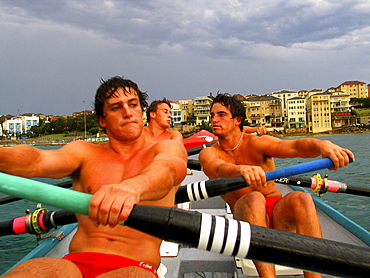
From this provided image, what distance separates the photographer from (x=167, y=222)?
4.21ft

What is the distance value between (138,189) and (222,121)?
238cm

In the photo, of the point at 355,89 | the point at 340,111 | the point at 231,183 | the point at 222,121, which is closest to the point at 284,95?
the point at 340,111

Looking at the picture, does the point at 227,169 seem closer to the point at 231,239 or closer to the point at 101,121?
the point at 101,121

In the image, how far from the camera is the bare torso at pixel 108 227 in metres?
1.85

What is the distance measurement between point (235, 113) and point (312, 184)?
1536 millimetres

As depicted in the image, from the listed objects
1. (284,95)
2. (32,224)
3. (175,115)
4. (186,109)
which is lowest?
(32,224)

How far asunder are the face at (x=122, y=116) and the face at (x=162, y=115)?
3611 mm

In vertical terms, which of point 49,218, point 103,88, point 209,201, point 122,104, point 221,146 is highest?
point 103,88

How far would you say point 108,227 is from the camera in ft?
6.33

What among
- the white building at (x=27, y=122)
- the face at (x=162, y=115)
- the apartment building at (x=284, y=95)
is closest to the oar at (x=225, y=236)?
the face at (x=162, y=115)

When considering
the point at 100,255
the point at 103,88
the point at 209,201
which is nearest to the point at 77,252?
the point at 100,255

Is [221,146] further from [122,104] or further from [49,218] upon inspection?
[49,218]

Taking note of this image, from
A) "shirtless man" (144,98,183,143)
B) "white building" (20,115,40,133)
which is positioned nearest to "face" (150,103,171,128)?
"shirtless man" (144,98,183,143)

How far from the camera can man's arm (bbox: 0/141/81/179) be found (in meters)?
1.80
